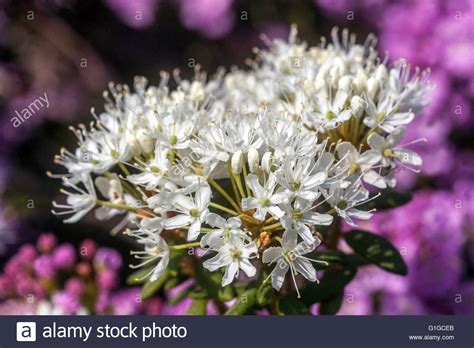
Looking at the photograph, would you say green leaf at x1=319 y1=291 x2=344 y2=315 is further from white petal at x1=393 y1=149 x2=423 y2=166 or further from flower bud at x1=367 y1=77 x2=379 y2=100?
flower bud at x1=367 y1=77 x2=379 y2=100

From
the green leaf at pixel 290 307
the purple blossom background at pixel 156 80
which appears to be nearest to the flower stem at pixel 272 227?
the green leaf at pixel 290 307

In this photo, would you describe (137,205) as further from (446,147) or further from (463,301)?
(446,147)

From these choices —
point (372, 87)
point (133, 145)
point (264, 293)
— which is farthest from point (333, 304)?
point (133, 145)

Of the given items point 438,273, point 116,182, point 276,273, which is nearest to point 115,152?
point 116,182

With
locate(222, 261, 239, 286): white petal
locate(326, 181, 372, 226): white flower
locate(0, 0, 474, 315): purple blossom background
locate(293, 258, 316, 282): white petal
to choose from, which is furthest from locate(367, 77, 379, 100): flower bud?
locate(0, 0, 474, 315): purple blossom background

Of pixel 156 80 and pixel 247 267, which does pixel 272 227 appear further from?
pixel 156 80

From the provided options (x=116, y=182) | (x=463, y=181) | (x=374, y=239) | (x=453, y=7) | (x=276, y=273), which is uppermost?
(x=453, y=7)
